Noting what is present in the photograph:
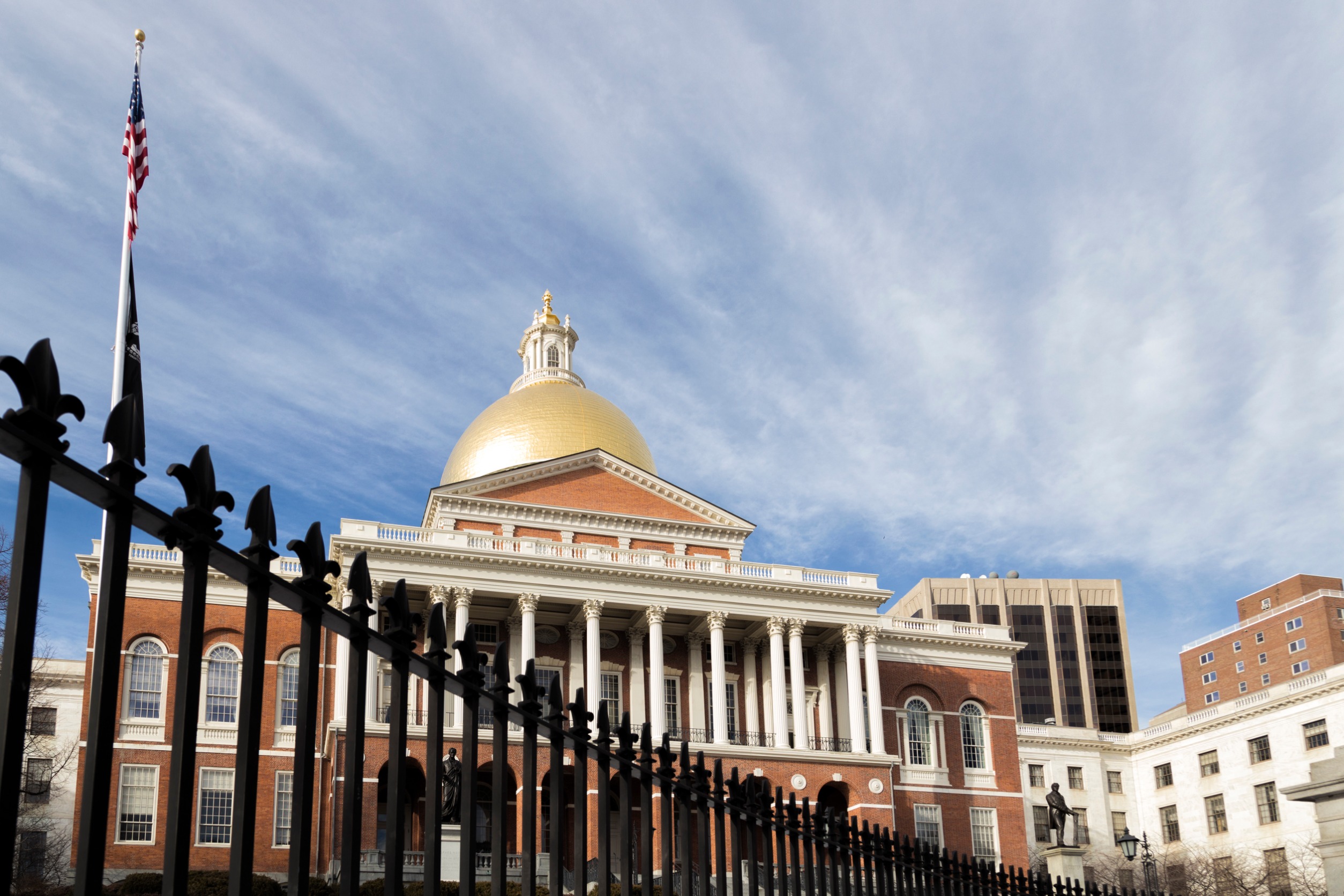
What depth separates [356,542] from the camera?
51406mm

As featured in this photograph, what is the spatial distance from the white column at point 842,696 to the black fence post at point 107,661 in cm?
5764

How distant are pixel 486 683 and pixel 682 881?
2.04 m

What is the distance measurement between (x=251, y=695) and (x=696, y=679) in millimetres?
55713

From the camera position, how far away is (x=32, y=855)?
3916 cm

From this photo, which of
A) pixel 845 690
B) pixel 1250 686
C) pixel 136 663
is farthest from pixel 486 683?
pixel 1250 686

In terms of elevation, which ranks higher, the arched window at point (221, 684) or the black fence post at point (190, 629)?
the arched window at point (221, 684)

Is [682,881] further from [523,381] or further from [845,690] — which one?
[523,381]

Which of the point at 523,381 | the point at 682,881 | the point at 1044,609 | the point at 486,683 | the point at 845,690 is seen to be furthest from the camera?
the point at 1044,609

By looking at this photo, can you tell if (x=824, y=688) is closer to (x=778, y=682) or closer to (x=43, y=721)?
(x=778, y=682)

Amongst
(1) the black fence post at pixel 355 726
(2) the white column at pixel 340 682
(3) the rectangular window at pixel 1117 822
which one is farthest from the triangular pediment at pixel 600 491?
(1) the black fence post at pixel 355 726

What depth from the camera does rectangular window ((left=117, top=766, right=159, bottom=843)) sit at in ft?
156

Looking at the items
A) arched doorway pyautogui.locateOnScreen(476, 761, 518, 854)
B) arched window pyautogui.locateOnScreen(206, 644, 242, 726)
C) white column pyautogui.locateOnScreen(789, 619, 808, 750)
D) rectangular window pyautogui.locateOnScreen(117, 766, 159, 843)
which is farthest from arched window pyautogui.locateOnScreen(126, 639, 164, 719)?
white column pyautogui.locateOnScreen(789, 619, 808, 750)

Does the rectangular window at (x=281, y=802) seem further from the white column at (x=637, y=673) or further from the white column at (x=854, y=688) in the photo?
the white column at (x=854, y=688)

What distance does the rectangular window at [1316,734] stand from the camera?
70625 mm
